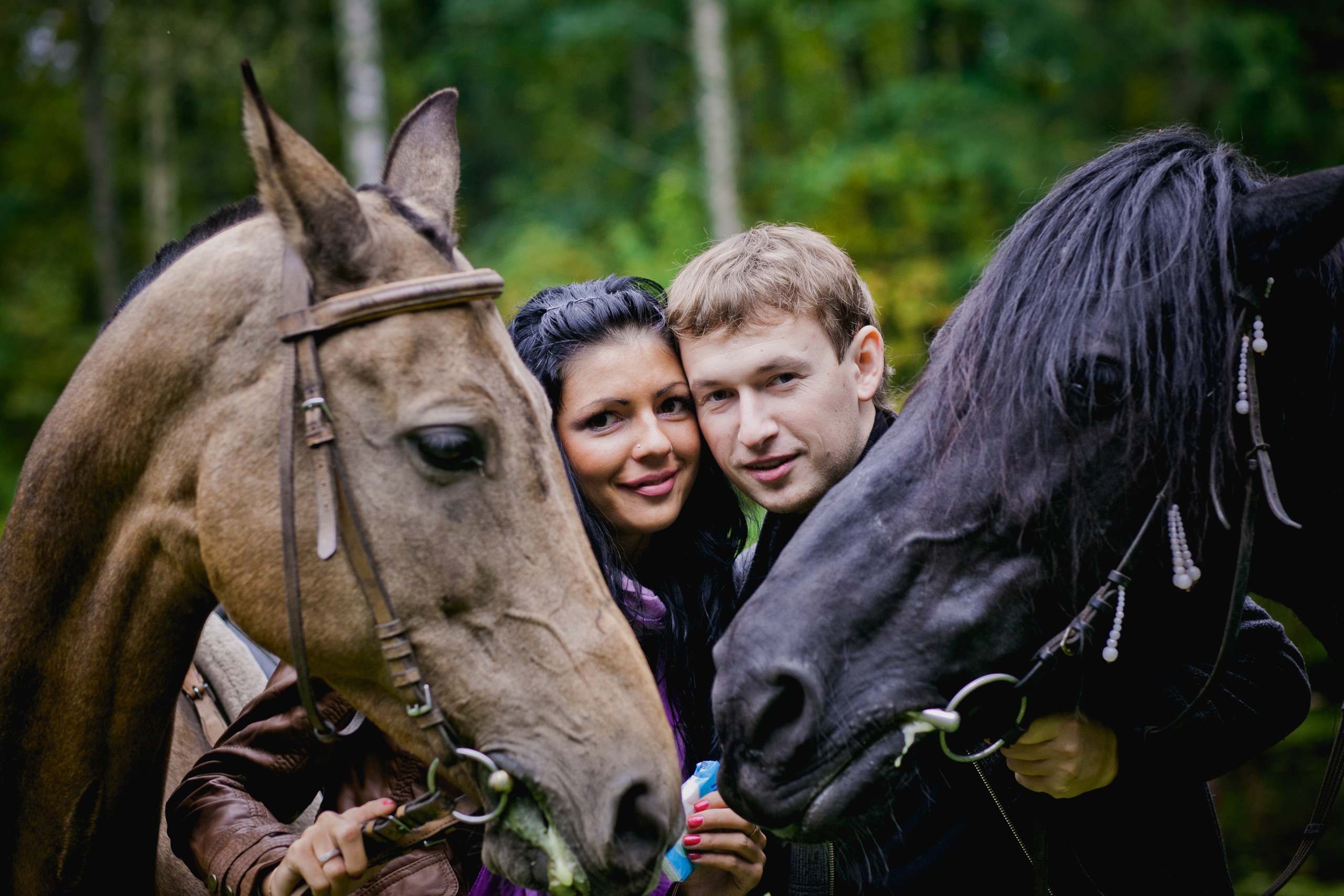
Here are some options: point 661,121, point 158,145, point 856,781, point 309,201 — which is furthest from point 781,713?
point 158,145

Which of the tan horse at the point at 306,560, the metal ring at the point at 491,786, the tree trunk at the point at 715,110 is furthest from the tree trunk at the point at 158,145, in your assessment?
the metal ring at the point at 491,786

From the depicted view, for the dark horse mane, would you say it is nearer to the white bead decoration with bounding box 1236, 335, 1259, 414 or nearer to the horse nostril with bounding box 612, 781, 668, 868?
the white bead decoration with bounding box 1236, 335, 1259, 414

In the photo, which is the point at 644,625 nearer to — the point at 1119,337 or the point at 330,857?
the point at 330,857

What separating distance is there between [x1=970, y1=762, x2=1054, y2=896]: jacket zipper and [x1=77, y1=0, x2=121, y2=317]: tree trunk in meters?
12.7

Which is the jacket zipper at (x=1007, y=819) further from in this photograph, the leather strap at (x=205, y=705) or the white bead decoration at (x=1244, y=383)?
the leather strap at (x=205, y=705)

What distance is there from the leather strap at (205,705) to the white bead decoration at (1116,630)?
2308 mm

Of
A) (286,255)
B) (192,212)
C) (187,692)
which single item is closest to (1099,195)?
(286,255)

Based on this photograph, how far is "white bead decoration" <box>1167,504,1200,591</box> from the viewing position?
1708 mm

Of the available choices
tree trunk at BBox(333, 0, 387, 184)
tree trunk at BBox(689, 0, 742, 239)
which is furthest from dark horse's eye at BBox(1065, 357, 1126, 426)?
tree trunk at BBox(333, 0, 387, 184)

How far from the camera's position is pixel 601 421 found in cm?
253

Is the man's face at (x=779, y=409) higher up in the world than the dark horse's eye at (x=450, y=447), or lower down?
lower down

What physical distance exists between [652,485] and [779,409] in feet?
1.25

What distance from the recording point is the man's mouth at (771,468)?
2.42 m

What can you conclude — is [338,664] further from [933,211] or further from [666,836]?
[933,211]
